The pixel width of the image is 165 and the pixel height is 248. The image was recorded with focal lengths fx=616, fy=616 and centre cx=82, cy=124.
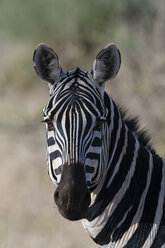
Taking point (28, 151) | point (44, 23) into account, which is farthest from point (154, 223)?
point (44, 23)

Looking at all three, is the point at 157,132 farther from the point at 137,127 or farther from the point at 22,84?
the point at 22,84

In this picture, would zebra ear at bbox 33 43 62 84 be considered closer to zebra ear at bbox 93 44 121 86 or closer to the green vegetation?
zebra ear at bbox 93 44 121 86

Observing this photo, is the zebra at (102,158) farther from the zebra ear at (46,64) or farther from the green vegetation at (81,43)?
the green vegetation at (81,43)

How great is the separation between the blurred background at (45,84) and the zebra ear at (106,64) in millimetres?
3863

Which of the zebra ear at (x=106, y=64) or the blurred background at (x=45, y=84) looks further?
the blurred background at (x=45, y=84)

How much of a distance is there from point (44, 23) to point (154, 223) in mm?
24603

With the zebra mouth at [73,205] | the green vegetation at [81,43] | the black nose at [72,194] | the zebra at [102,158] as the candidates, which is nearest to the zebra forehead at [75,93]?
the zebra at [102,158]

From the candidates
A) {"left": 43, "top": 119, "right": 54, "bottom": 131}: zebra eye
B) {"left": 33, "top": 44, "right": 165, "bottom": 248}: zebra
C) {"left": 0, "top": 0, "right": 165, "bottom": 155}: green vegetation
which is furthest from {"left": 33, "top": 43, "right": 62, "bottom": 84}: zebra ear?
{"left": 0, "top": 0, "right": 165, "bottom": 155}: green vegetation

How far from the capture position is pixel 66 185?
4.36 metres

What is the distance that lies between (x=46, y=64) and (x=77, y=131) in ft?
2.50

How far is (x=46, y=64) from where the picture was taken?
16.6ft

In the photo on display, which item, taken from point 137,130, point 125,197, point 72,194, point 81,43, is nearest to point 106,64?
point 137,130

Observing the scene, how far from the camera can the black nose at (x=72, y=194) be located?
4.34 metres

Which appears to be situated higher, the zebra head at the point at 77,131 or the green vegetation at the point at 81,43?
the green vegetation at the point at 81,43
